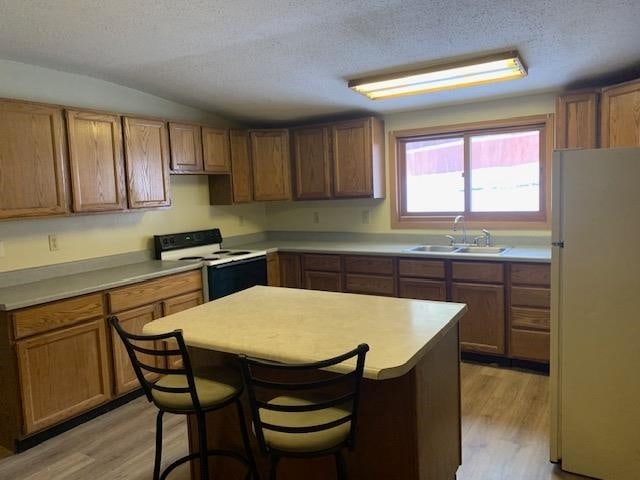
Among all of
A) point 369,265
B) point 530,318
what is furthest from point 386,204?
point 530,318

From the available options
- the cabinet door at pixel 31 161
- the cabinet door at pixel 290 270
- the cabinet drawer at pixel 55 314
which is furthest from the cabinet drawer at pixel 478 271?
the cabinet door at pixel 31 161

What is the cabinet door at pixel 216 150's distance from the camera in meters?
4.11

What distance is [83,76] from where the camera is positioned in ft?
11.1

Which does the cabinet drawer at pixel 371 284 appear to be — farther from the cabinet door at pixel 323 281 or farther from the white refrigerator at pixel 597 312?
the white refrigerator at pixel 597 312

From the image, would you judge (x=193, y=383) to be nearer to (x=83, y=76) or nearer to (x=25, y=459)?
(x=25, y=459)

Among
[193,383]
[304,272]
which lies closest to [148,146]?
[304,272]

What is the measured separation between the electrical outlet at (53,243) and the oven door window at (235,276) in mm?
1063

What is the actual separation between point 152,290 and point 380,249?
1865mm

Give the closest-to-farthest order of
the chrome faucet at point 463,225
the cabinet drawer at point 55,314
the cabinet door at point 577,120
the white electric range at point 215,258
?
the cabinet drawer at point 55,314, the cabinet door at point 577,120, the white electric range at point 215,258, the chrome faucet at point 463,225

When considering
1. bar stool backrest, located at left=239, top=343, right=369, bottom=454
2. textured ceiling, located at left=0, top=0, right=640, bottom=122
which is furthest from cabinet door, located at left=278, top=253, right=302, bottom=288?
bar stool backrest, located at left=239, top=343, right=369, bottom=454

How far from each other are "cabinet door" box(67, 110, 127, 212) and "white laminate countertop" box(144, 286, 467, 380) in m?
1.44

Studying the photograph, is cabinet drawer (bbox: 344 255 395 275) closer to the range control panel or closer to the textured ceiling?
the range control panel

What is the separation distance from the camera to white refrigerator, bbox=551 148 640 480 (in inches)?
78.5

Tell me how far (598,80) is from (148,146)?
10.7 ft
